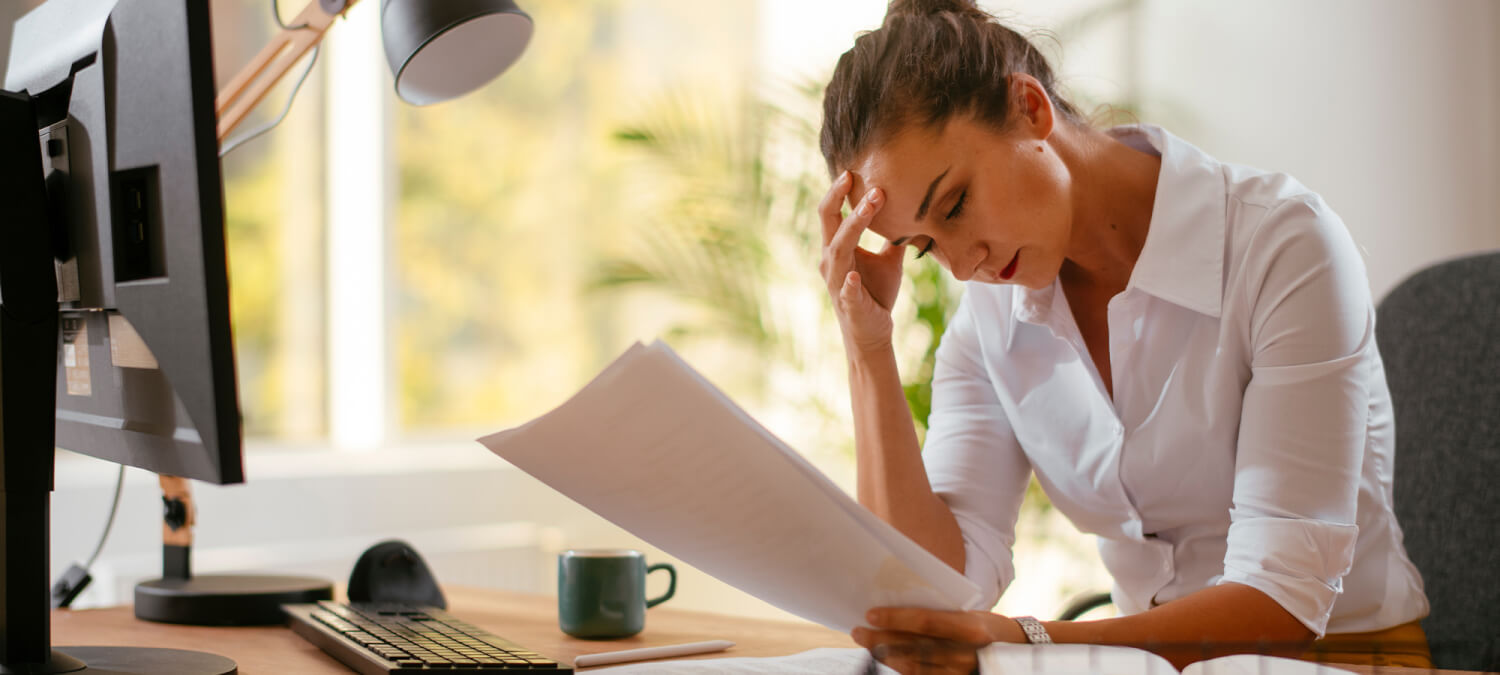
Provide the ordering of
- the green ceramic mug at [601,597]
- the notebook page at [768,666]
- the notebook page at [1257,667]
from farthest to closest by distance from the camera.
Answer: the green ceramic mug at [601,597] < the notebook page at [768,666] < the notebook page at [1257,667]

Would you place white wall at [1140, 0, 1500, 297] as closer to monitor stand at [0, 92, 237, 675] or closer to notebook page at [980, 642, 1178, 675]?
notebook page at [980, 642, 1178, 675]

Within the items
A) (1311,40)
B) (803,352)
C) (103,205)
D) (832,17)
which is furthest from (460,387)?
(103,205)

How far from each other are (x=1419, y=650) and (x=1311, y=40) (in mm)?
2125

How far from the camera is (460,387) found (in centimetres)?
324

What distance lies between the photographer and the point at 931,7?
1.15 metres

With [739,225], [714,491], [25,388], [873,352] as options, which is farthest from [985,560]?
[739,225]

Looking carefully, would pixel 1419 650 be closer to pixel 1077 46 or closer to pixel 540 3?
pixel 1077 46

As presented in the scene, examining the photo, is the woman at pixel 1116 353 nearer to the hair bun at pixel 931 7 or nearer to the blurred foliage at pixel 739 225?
the hair bun at pixel 931 7

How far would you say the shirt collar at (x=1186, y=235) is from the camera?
1085mm

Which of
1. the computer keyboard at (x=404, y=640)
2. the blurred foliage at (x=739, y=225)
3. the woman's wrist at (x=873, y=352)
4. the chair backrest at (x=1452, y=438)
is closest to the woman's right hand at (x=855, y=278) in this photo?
the woman's wrist at (x=873, y=352)

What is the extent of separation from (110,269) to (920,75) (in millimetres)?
673

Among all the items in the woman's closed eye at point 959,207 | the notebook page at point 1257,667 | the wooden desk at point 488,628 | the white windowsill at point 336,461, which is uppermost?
the woman's closed eye at point 959,207

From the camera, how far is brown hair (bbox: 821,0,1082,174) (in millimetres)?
1060

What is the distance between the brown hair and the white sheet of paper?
0.44 m
